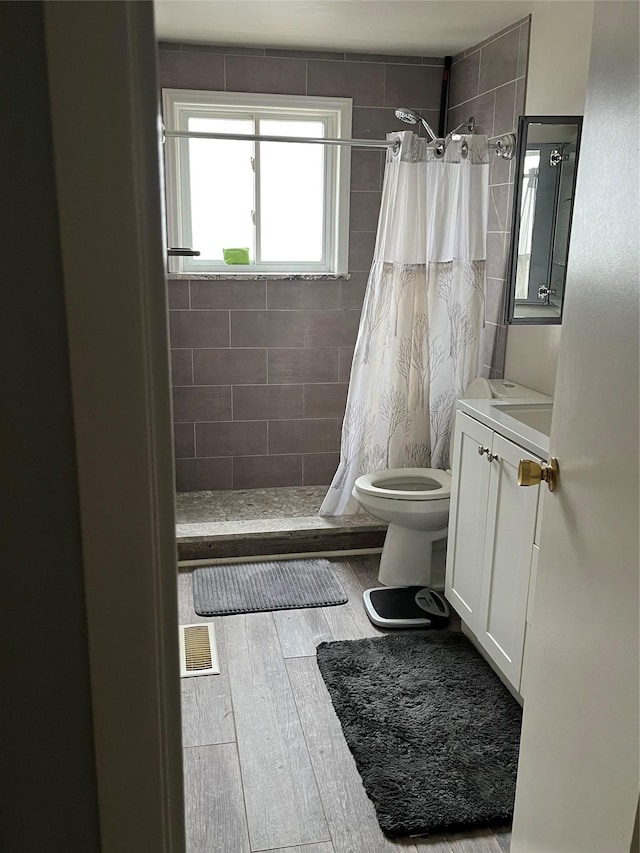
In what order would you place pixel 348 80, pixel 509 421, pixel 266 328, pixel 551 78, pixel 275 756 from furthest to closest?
pixel 266 328
pixel 348 80
pixel 551 78
pixel 509 421
pixel 275 756

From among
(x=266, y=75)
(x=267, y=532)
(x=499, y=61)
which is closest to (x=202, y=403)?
(x=267, y=532)

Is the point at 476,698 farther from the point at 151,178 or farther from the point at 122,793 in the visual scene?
the point at 151,178

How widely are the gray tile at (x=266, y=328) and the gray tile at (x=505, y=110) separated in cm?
139

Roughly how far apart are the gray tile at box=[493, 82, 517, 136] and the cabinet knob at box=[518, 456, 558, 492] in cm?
229

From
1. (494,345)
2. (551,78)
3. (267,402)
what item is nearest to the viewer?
(551,78)

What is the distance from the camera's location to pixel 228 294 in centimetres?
409

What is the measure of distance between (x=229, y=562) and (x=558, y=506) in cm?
234

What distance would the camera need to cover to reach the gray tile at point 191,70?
149 inches

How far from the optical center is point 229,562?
3613mm

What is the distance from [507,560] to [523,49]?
2182mm

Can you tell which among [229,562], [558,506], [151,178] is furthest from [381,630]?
[151,178]

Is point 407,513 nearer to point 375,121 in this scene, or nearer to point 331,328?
point 331,328

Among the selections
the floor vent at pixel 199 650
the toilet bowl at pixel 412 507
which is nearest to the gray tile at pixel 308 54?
the toilet bowl at pixel 412 507

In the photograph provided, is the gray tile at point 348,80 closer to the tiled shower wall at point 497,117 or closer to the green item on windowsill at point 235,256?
the tiled shower wall at point 497,117
